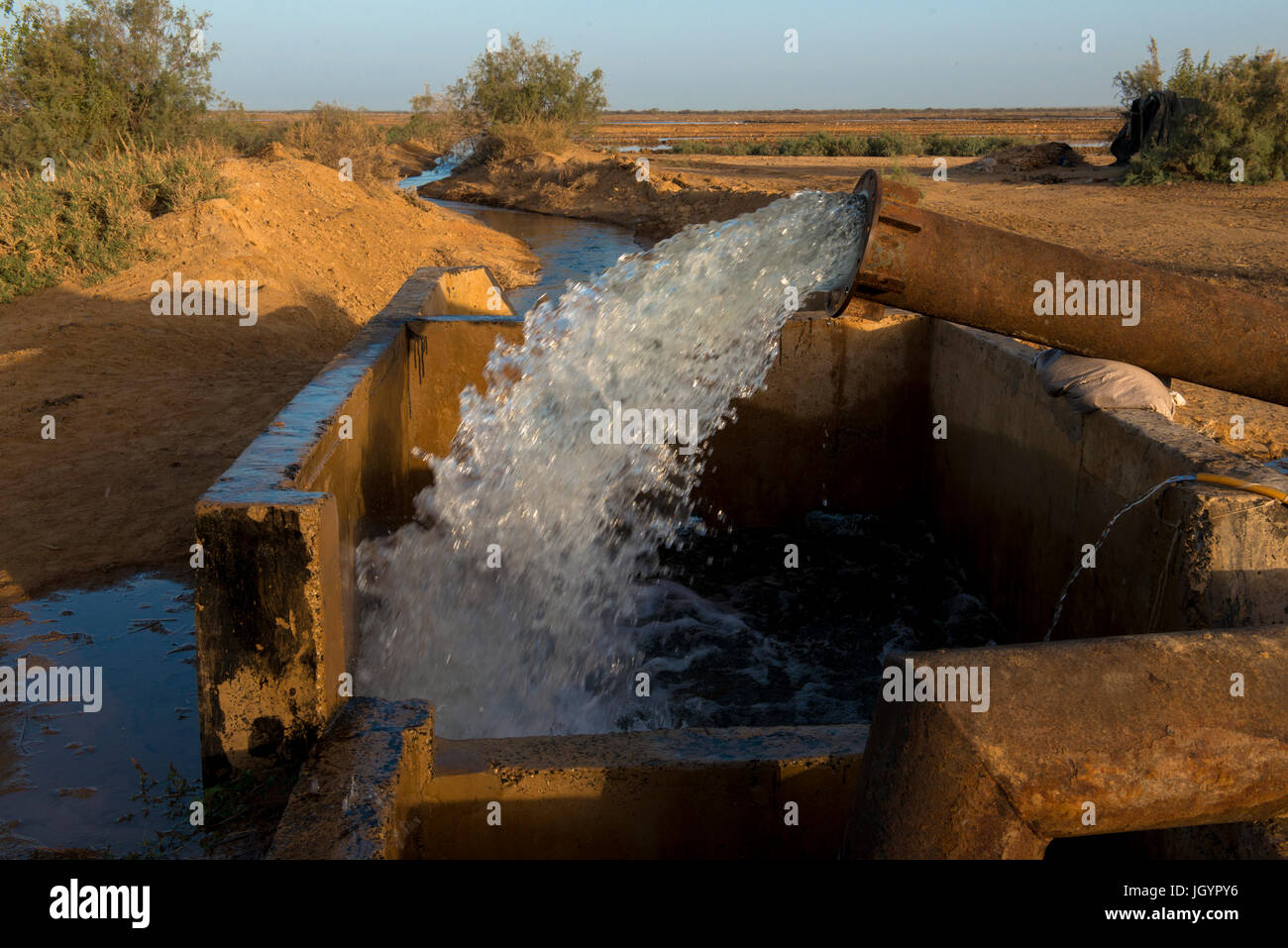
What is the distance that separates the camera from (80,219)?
12234 mm

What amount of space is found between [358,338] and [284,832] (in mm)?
3747

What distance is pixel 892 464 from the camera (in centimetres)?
693

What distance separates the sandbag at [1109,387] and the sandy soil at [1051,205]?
8.78 ft

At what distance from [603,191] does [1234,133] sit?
46.9ft

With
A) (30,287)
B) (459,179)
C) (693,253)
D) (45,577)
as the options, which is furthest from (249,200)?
(459,179)

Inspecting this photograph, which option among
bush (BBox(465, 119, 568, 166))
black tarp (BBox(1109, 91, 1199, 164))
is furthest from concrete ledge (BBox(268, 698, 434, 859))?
bush (BBox(465, 119, 568, 166))

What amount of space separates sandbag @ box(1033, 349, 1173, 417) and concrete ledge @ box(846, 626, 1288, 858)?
2.23 metres

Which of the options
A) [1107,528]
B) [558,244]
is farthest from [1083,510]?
[558,244]
